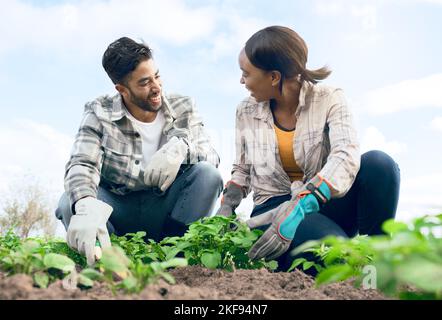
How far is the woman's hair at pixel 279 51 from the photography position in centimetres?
284

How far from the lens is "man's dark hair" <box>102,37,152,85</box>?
3389mm

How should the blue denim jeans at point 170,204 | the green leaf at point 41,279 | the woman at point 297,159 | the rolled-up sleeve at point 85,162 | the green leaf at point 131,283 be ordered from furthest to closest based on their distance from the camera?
the blue denim jeans at point 170,204
the rolled-up sleeve at point 85,162
the woman at point 297,159
the green leaf at point 41,279
the green leaf at point 131,283

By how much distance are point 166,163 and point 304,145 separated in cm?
89

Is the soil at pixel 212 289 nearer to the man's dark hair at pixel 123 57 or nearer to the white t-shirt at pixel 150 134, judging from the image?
the white t-shirt at pixel 150 134

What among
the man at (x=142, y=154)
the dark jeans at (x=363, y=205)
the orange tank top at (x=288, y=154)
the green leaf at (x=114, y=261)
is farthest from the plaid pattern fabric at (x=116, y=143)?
the green leaf at (x=114, y=261)

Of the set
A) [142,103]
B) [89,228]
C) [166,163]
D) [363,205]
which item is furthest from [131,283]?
[142,103]

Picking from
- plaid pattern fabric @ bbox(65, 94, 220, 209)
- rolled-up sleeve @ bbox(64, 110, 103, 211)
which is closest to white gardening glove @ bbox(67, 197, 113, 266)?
rolled-up sleeve @ bbox(64, 110, 103, 211)

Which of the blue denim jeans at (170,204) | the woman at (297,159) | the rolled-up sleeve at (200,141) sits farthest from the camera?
the rolled-up sleeve at (200,141)

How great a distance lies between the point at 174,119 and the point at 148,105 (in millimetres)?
275

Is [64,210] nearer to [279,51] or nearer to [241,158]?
[241,158]

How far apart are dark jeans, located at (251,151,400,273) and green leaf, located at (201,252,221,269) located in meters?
0.41

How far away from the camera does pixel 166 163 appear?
336cm

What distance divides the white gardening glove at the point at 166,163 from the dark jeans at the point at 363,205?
2.13 feet
